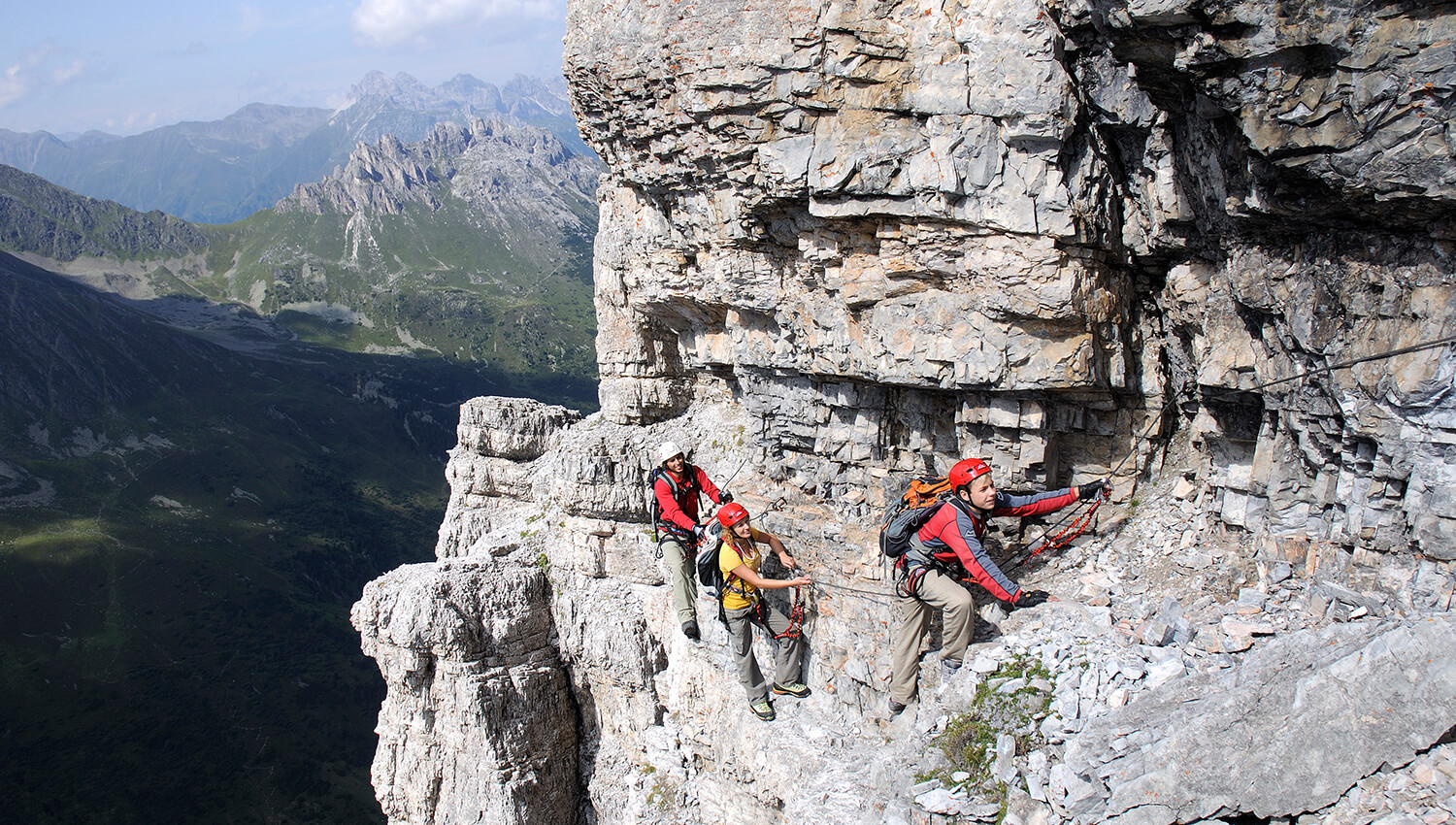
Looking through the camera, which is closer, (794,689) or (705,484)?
(794,689)

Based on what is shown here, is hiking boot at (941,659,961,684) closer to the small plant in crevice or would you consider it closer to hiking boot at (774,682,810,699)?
the small plant in crevice

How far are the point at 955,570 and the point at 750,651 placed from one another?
3793 millimetres

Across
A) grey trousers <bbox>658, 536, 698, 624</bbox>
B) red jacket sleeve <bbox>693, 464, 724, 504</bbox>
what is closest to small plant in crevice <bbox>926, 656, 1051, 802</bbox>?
red jacket sleeve <bbox>693, 464, 724, 504</bbox>

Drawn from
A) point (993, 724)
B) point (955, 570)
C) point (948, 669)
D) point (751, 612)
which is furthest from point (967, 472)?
point (751, 612)

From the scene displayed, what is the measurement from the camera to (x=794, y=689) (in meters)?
13.1

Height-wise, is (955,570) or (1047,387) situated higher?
(1047,387)

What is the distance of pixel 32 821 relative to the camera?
Answer: 4947 cm

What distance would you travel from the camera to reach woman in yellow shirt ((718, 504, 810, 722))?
12.1m

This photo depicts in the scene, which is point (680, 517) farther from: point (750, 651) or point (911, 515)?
point (911, 515)

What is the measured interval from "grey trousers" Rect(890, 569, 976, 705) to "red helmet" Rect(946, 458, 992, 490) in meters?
1.26

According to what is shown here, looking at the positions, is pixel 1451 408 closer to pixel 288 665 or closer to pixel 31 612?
pixel 288 665

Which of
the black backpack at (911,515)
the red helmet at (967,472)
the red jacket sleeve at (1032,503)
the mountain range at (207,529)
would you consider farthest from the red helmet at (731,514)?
the mountain range at (207,529)

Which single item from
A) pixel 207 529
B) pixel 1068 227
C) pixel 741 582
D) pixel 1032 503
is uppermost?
pixel 1068 227

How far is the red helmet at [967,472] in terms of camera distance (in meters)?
10.9
